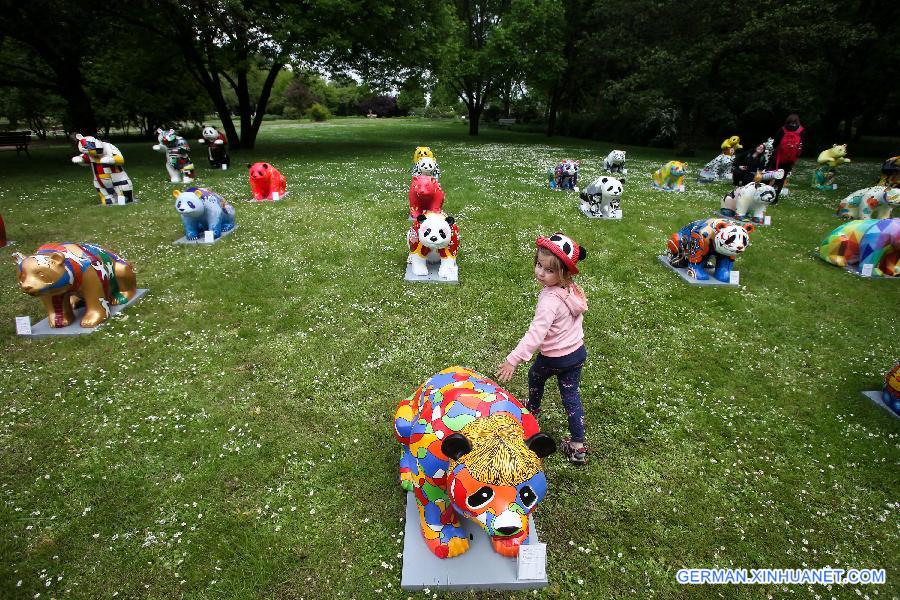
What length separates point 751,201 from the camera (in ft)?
40.1

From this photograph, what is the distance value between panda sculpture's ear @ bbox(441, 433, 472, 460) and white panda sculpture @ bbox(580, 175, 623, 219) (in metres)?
10.6

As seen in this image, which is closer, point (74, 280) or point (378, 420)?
point (378, 420)

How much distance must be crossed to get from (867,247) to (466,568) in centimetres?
1065

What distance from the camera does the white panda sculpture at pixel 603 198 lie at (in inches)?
468

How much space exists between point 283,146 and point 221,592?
27239mm

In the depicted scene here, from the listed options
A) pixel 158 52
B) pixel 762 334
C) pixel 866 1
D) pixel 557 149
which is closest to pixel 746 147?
pixel 866 1

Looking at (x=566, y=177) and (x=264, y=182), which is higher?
(x=566, y=177)

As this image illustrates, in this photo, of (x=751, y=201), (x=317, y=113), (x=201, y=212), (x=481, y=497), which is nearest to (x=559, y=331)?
(x=481, y=497)

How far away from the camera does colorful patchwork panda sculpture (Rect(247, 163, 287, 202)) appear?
44.8 ft

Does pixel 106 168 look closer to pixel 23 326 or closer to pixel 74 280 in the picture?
pixel 23 326

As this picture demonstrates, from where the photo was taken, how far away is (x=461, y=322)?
7.10 m

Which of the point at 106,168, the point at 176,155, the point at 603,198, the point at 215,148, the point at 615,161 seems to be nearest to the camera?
the point at 603,198

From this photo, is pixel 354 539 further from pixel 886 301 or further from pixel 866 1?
pixel 866 1

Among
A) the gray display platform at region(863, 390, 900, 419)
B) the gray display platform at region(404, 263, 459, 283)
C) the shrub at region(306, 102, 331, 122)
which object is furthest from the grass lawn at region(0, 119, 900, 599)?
the shrub at region(306, 102, 331, 122)
